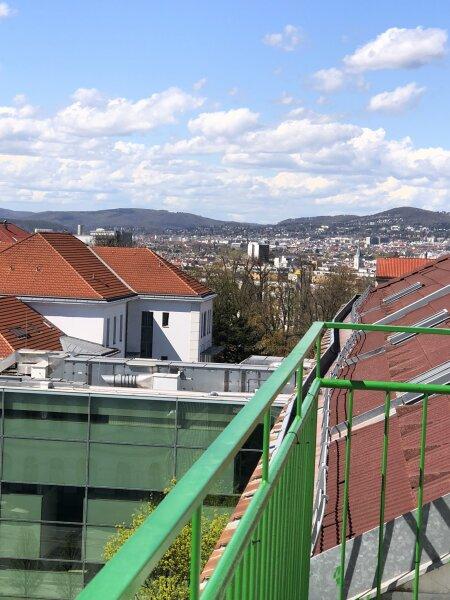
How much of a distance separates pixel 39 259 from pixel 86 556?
2533 centimetres

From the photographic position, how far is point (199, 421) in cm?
2280

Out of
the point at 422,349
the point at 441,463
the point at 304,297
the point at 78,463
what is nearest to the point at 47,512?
the point at 78,463

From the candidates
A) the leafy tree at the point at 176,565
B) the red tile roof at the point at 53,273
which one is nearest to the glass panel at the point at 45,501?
the leafy tree at the point at 176,565

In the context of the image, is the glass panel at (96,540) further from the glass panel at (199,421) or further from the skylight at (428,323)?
the skylight at (428,323)

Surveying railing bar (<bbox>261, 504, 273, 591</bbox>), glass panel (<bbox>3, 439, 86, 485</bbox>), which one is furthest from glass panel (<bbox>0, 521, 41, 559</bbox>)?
railing bar (<bbox>261, 504, 273, 591</bbox>)

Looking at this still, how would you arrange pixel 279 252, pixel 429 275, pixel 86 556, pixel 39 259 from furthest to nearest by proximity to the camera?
1. pixel 279 252
2. pixel 39 259
3. pixel 429 275
4. pixel 86 556

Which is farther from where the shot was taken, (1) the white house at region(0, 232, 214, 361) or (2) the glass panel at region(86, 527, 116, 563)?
(1) the white house at region(0, 232, 214, 361)

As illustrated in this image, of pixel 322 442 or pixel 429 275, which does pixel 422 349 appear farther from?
pixel 429 275

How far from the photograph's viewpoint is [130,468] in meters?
22.2

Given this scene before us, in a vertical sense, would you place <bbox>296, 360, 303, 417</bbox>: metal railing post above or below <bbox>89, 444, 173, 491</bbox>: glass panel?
above

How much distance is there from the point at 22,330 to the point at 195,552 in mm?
33856

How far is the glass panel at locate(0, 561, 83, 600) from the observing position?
20203 mm

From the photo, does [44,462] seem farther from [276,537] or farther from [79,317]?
[79,317]

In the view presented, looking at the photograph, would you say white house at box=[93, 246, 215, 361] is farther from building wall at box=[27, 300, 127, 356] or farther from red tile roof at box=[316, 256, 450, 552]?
red tile roof at box=[316, 256, 450, 552]
